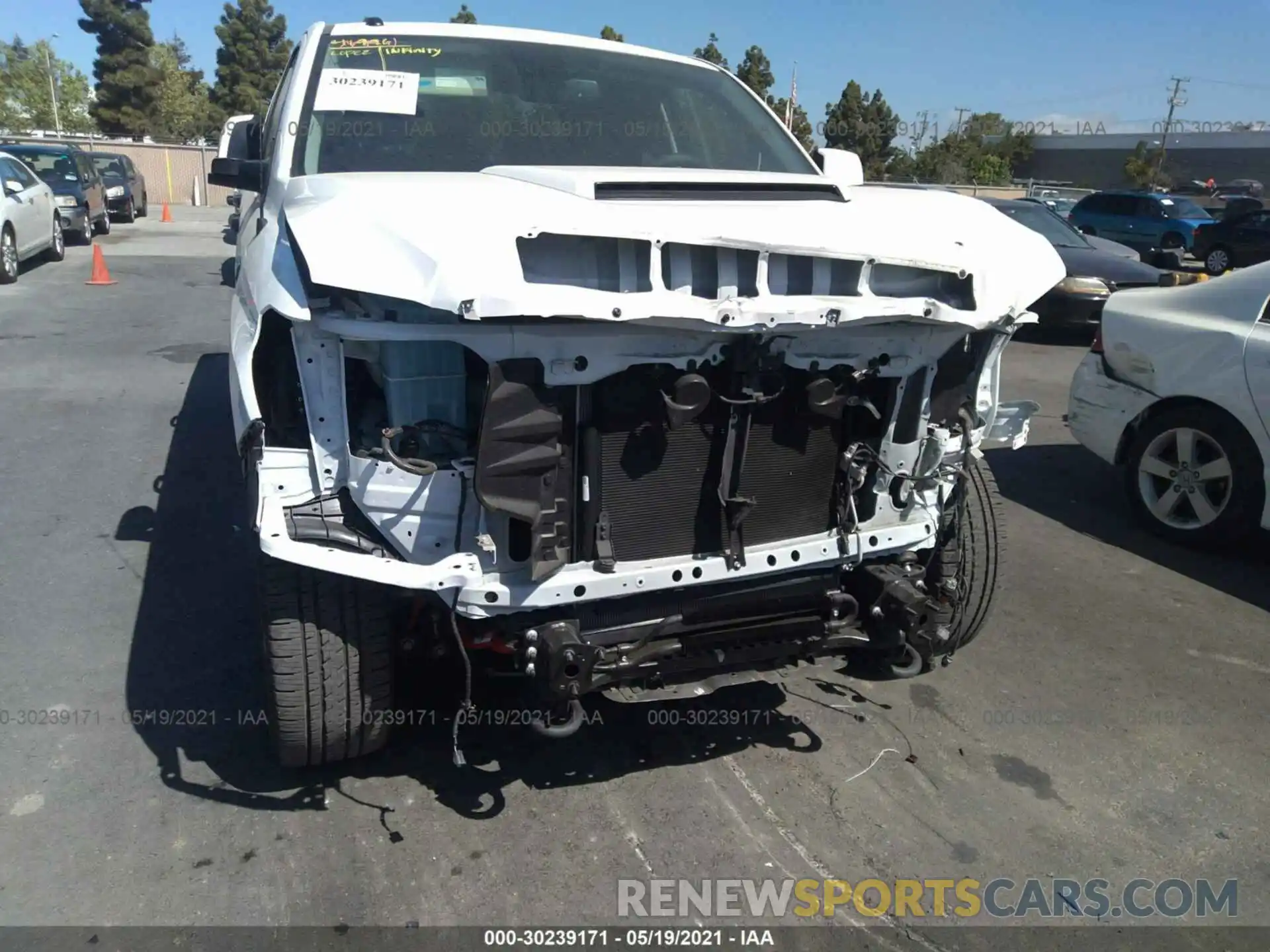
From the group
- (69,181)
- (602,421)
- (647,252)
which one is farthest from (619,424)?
(69,181)

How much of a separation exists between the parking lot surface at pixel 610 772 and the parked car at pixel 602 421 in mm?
335

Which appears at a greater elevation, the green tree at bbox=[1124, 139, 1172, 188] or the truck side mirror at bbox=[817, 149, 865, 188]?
the green tree at bbox=[1124, 139, 1172, 188]

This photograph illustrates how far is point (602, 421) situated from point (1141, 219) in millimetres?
22816

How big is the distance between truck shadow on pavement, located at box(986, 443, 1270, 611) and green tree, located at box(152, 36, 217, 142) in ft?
162

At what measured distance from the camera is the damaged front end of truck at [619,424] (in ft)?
7.69

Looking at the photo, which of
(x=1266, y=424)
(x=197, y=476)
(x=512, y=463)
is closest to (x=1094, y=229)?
(x=1266, y=424)

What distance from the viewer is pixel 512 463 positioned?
95.0 inches

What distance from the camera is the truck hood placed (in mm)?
2250

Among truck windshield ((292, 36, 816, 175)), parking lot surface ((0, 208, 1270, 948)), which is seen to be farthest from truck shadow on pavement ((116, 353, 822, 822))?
truck windshield ((292, 36, 816, 175))

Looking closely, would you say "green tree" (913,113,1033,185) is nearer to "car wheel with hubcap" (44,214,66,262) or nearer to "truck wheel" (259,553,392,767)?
"car wheel with hubcap" (44,214,66,262)

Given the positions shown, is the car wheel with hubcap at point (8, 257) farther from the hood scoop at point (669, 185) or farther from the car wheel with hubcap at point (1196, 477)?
the car wheel with hubcap at point (1196, 477)

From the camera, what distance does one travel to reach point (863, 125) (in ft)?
147

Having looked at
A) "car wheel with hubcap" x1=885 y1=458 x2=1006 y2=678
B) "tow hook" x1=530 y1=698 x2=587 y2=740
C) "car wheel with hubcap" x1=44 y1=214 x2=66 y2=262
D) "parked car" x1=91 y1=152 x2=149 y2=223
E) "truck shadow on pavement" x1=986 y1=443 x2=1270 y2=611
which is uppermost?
"parked car" x1=91 y1=152 x2=149 y2=223

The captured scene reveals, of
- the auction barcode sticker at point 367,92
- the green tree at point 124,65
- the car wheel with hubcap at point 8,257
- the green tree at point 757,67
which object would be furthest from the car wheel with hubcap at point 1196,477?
the green tree at point 124,65
